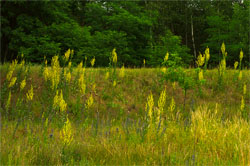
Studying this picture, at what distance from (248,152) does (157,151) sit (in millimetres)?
1434

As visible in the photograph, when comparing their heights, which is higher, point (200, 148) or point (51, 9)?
point (51, 9)

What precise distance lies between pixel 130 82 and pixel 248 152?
21.6 feet

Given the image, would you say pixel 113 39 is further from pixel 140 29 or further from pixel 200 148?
pixel 200 148

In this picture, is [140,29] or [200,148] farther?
[140,29]

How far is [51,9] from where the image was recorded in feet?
58.8

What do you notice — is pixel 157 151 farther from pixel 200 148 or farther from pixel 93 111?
pixel 93 111

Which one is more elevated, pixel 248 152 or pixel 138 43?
pixel 138 43

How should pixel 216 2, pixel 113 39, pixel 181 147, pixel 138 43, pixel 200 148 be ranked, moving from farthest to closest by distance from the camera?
pixel 216 2, pixel 138 43, pixel 113 39, pixel 181 147, pixel 200 148

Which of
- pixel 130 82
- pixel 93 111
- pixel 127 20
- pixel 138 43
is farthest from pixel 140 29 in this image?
pixel 93 111

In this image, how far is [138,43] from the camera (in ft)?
64.4

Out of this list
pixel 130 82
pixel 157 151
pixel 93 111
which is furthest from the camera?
pixel 130 82

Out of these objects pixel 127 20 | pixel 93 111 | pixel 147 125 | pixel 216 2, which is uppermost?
pixel 216 2

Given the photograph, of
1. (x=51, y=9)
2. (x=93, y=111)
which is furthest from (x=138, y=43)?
(x=93, y=111)

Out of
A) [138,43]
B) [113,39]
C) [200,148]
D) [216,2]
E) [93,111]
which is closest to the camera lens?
[200,148]
